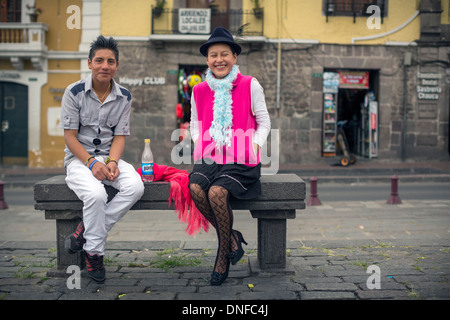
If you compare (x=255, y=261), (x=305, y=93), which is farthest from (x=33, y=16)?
(x=255, y=261)

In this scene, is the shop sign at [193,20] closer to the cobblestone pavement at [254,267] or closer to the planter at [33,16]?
the planter at [33,16]

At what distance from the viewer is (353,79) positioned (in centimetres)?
1697

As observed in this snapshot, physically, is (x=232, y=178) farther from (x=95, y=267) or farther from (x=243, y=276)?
(x=95, y=267)

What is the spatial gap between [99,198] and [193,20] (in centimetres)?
1337

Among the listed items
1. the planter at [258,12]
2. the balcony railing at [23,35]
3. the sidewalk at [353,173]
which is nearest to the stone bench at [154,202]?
the sidewalk at [353,173]

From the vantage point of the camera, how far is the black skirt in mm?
3842

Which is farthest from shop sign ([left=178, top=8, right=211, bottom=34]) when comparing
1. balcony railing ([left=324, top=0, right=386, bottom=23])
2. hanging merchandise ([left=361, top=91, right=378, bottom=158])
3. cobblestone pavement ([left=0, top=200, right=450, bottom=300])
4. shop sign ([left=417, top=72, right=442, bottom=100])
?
cobblestone pavement ([left=0, top=200, right=450, bottom=300])

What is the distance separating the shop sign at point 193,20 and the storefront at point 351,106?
4510mm

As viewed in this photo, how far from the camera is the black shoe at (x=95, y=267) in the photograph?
12.7ft

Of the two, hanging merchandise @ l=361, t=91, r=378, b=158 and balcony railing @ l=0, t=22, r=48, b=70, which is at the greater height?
balcony railing @ l=0, t=22, r=48, b=70

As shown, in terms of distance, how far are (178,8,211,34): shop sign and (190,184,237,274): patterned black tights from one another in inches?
518

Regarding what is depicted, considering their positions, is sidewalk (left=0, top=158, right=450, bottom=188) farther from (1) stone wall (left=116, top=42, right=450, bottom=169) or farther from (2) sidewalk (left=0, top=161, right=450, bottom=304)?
(2) sidewalk (left=0, top=161, right=450, bottom=304)

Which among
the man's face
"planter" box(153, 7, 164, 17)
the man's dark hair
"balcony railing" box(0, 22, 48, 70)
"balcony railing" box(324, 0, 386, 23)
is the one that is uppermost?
"balcony railing" box(324, 0, 386, 23)

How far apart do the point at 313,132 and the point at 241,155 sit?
42.7ft
